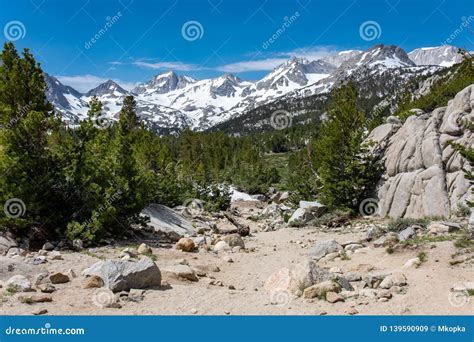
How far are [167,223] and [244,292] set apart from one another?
12.8 meters

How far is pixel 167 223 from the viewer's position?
935 inches

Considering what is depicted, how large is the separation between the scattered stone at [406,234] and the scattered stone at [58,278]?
12026 mm

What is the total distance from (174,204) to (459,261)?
23.7m

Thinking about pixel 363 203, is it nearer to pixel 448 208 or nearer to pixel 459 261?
pixel 448 208

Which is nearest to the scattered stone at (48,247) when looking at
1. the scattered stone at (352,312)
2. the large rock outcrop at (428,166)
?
the scattered stone at (352,312)

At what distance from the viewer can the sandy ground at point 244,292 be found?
956 cm

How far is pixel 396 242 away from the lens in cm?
1617

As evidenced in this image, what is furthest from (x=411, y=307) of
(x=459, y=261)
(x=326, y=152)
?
(x=326, y=152)

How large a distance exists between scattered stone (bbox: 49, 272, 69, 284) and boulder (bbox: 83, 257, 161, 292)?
80cm

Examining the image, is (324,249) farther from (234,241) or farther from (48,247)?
(48,247)

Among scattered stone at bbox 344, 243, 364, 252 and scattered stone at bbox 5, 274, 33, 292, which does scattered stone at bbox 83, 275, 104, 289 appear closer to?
scattered stone at bbox 5, 274, 33, 292

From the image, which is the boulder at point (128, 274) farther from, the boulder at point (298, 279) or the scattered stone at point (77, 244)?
the scattered stone at point (77, 244)

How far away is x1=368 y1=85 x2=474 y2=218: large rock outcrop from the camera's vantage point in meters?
22.5
